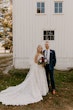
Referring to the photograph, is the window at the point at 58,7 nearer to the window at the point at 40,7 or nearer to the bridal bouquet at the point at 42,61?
the window at the point at 40,7

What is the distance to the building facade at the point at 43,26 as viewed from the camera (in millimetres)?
22078

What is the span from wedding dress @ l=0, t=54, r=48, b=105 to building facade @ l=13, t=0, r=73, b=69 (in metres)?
10.4

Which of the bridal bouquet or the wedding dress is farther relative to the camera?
the bridal bouquet

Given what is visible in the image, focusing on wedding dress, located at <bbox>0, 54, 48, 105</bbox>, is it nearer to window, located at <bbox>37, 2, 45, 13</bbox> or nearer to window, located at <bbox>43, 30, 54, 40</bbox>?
window, located at <bbox>43, 30, 54, 40</bbox>

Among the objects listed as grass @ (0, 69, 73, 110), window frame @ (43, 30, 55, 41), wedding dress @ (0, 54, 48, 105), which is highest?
window frame @ (43, 30, 55, 41)

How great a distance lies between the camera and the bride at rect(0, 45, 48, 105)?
35.9 feet

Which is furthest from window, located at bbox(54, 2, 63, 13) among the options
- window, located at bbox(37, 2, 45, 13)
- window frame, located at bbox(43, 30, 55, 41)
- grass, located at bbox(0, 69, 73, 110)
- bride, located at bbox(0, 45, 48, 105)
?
bride, located at bbox(0, 45, 48, 105)

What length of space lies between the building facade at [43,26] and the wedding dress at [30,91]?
410 inches

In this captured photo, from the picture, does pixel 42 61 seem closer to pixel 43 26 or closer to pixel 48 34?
pixel 43 26

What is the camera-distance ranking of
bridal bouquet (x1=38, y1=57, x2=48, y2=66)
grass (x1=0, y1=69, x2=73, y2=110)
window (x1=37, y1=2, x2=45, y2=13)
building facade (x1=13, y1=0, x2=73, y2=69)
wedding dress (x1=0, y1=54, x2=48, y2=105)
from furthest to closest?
window (x1=37, y1=2, x2=45, y2=13) < building facade (x1=13, y1=0, x2=73, y2=69) < bridal bouquet (x1=38, y1=57, x2=48, y2=66) < wedding dress (x1=0, y1=54, x2=48, y2=105) < grass (x1=0, y1=69, x2=73, y2=110)

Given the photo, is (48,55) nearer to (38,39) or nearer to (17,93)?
(17,93)

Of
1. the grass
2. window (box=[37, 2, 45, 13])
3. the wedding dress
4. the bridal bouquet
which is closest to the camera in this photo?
the grass

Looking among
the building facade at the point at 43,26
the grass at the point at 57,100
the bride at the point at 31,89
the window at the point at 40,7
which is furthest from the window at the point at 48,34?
the bride at the point at 31,89

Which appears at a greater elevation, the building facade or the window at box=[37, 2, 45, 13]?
the window at box=[37, 2, 45, 13]
